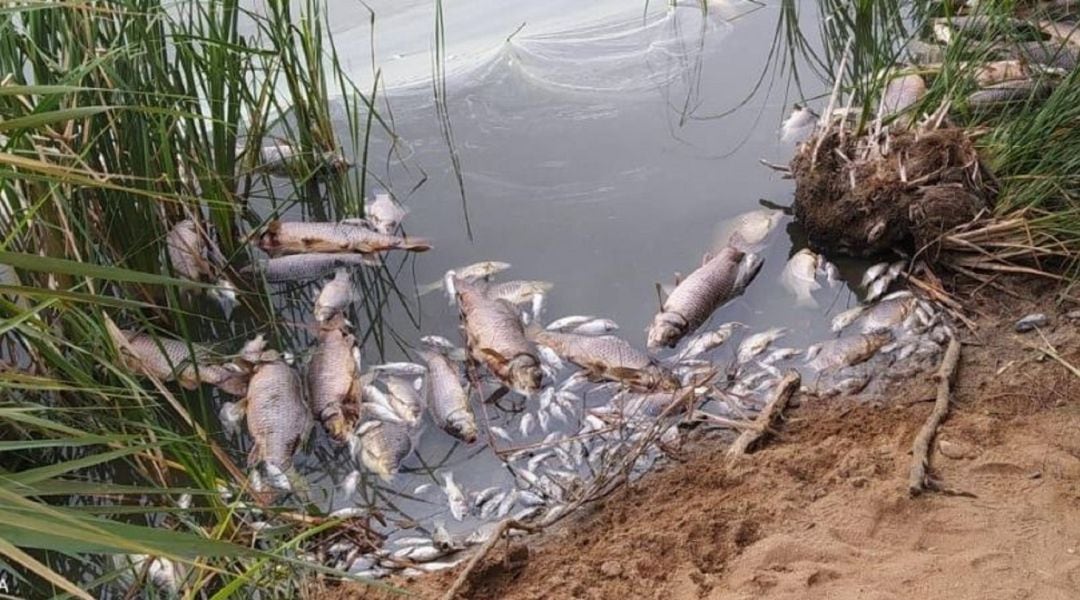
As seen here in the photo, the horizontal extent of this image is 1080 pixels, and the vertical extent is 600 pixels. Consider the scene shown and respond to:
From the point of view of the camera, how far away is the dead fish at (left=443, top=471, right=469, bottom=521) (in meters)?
3.37

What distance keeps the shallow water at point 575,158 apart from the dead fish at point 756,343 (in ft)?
0.26

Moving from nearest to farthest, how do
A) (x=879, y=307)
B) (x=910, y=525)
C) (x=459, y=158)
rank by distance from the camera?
(x=910, y=525) < (x=879, y=307) < (x=459, y=158)

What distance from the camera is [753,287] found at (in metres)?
4.30

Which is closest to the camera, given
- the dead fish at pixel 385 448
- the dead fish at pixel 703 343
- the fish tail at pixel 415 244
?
the dead fish at pixel 385 448

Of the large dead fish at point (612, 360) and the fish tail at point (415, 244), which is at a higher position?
the fish tail at point (415, 244)

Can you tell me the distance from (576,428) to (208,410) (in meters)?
1.21

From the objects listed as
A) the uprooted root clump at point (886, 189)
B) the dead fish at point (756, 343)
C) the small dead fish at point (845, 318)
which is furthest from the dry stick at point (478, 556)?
Answer: the uprooted root clump at point (886, 189)

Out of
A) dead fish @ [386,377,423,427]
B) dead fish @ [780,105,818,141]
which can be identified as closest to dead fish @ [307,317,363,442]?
dead fish @ [386,377,423,427]

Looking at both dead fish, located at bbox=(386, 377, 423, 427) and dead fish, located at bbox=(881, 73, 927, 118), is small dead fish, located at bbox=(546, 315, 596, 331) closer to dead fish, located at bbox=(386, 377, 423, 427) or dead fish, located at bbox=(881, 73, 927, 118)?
dead fish, located at bbox=(386, 377, 423, 427)

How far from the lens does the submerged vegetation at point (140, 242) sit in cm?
244

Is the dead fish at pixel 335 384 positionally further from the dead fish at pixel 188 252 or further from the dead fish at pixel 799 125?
the dead fish at pixel 799 125

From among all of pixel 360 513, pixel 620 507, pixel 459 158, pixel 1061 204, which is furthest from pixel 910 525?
pixel 459 158

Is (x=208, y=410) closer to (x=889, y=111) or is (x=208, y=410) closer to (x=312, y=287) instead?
(x=312, y=287)

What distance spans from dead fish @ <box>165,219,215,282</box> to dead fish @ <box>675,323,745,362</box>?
1.70 meters
